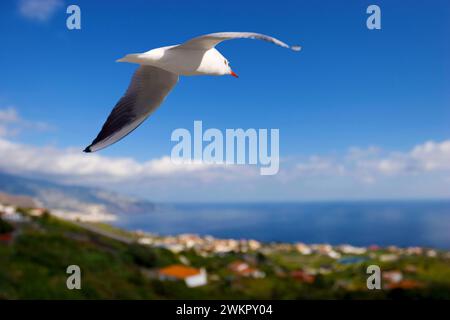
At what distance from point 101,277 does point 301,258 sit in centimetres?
2435

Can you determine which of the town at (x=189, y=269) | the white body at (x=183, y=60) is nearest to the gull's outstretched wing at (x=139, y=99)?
the white body at (x=183, y=60)

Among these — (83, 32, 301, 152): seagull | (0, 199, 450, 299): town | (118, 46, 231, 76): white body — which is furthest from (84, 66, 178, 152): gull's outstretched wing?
(0, 199, 450, 299): town

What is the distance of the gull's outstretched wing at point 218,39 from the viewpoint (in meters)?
1.16

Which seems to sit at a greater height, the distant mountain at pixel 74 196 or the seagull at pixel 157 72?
the distant mountain at pixel 74 196

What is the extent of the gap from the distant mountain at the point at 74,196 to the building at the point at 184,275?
11892cm

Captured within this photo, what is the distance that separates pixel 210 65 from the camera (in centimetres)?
155

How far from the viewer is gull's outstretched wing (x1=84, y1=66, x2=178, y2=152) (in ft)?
6.68

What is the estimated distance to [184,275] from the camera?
1858cm

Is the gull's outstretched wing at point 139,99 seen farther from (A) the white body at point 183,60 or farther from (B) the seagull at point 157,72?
(A) the white body at point 183,60

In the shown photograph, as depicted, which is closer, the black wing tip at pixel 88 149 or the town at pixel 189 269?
the black wing tip at pixel 88 149

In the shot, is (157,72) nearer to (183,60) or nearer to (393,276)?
(183,60)

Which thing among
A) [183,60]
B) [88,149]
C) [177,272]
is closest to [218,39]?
[183,60]
